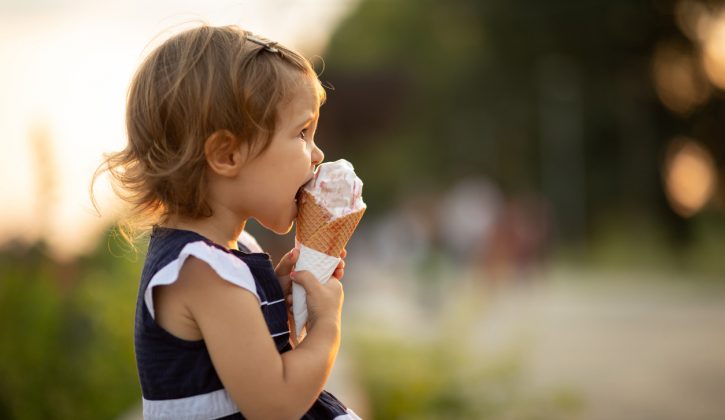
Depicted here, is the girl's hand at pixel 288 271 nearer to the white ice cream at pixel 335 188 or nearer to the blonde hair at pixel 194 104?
the white ice cream at pixel 335 188

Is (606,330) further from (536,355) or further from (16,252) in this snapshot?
(16,252)

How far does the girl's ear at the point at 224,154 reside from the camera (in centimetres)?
213

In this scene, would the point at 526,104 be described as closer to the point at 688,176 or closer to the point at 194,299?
the point at 688,176

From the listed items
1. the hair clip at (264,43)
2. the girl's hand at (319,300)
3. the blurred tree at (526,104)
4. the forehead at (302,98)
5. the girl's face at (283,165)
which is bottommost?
the blurred tree at (526,104)

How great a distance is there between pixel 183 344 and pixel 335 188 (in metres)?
0.53

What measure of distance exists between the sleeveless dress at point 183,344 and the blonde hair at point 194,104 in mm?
134

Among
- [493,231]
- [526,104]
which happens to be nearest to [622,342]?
[493,231]

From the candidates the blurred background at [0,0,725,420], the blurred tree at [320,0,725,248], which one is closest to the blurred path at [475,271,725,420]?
the blurred background at [0,0,725,420]

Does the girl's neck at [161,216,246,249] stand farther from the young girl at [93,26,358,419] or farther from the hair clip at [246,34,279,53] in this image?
the hair clip at [246,34,279,53]

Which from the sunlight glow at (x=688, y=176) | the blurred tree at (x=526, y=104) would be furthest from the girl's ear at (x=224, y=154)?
the sunlight glow at (x=688, y=176)

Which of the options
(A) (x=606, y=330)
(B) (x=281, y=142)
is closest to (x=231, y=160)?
(B) (x=281, y=142)

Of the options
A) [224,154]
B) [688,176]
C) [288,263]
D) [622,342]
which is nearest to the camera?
[224,154]

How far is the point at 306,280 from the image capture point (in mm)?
2244

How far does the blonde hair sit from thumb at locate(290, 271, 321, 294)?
0.88 feet
